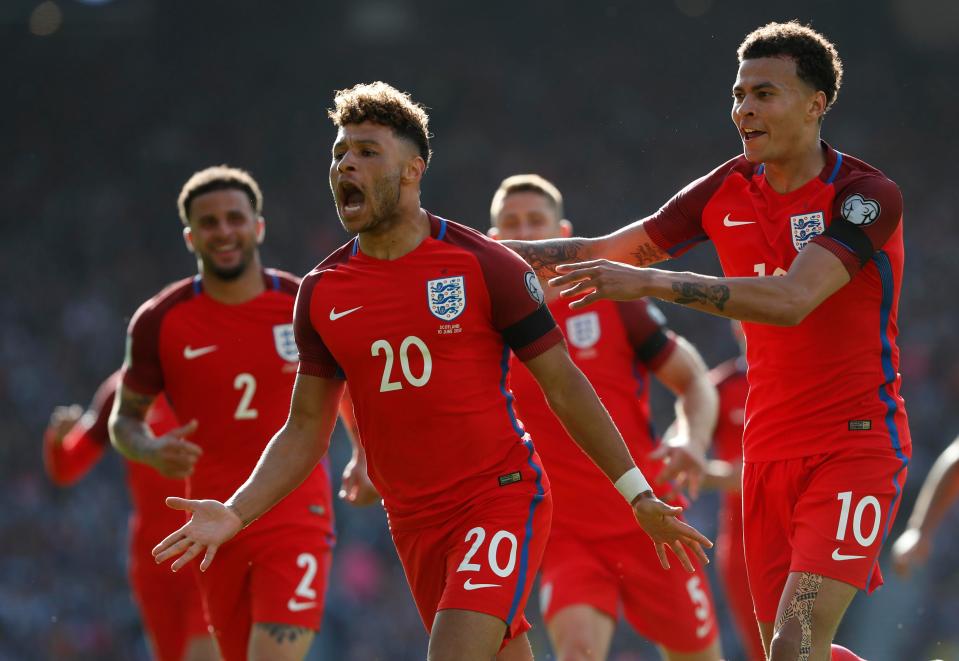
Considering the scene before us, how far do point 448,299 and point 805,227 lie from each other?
1491 millimetres

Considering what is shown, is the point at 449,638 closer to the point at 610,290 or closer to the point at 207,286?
the point at 610,290

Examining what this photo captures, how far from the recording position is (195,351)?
742 cm

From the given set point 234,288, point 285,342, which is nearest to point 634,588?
point 285,342

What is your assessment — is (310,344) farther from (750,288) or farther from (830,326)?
(830,326)

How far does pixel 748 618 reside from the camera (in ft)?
32.7

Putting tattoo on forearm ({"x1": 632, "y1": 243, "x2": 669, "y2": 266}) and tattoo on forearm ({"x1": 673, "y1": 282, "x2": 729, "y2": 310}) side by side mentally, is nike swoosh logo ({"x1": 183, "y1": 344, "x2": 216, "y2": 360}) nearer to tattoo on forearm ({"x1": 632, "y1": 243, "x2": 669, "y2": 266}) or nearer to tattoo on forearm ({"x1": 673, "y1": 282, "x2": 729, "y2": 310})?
tattoo on forearm ({"x1": 632, "y1": 243, "x2": 669, "y2": 266})

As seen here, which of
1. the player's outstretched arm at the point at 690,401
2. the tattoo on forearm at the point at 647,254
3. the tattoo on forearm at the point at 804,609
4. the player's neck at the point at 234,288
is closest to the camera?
the tattoo on forearm at the point at 804,609

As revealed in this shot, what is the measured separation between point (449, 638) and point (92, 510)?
14.6 meters

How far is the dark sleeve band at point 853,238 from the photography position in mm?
5227

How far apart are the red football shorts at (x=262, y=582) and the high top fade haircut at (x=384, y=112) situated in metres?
2.44

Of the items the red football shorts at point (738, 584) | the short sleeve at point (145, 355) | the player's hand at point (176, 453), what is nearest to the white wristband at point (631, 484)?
the player's hand at point (176, 453)

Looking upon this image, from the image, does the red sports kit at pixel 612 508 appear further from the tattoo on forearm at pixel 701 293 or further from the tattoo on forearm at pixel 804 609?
the tattoo on forearm at pixel 701 293

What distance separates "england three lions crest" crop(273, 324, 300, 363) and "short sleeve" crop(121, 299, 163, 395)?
0.65 metres

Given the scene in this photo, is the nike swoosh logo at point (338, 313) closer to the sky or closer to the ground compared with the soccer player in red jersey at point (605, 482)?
closer to the sky
